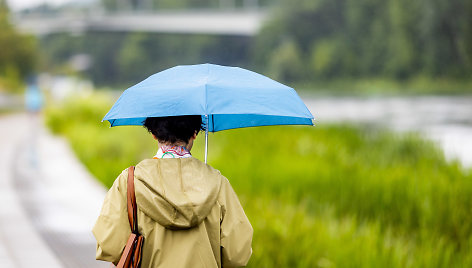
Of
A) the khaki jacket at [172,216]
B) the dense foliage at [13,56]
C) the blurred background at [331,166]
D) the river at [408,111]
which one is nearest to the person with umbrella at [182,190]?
the khaki jacket at [172,216]

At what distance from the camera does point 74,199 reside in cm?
654

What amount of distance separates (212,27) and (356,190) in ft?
144

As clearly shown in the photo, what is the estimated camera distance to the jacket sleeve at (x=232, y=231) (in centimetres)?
199

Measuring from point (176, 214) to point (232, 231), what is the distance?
241mm

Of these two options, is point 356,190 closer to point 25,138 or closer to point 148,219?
point 148,219

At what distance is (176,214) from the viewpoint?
186 cm

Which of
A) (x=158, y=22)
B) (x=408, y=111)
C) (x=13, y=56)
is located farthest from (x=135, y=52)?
(x=408, y=111)

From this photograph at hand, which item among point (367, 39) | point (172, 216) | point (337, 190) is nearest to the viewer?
point (172, 216)

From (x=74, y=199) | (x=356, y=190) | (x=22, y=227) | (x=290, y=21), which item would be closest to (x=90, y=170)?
(x=74, y=199)

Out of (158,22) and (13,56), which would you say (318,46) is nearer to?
(158,22)

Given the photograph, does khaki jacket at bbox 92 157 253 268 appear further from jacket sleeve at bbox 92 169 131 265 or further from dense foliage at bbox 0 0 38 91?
dense foliage at bbox 0 0 38 91

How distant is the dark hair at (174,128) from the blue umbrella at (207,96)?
63 mm

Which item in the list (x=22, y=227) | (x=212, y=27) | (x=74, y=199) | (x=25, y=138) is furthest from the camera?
(x=212, y=27)

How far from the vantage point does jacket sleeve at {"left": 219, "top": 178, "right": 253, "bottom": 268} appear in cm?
199
